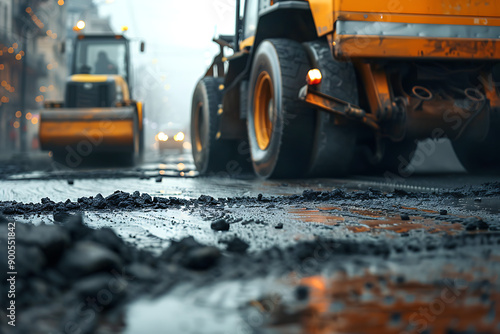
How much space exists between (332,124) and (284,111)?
1.74 ft

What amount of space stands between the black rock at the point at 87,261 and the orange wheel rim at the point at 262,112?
5411 millimetres

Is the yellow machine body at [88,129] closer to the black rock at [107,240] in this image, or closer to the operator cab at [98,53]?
the operator cab at [98,53]

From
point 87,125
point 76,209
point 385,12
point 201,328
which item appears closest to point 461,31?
point 385,12

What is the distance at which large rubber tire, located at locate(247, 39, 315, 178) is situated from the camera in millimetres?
6641

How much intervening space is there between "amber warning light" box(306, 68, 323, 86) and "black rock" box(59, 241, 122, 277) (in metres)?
4.28

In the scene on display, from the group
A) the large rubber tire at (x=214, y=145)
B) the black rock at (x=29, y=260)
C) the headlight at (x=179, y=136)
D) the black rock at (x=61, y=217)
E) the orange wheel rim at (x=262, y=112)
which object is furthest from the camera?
the headlight at (x=179, y=136)

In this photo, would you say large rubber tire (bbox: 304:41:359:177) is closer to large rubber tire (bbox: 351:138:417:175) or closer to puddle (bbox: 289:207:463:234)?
large rubber tire (bbox: 351:138:417:175)

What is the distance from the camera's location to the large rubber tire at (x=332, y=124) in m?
6.18

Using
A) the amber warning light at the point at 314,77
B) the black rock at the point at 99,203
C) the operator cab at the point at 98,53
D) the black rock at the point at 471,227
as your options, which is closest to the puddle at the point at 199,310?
the black rock at the point at 471,227

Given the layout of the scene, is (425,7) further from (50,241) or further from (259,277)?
(50,241)

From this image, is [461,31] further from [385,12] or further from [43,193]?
[43,193]

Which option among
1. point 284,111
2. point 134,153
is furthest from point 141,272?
point 134,153

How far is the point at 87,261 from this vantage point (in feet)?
6.79

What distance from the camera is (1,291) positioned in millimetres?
1896
